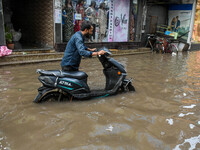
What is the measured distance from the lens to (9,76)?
5680 mm

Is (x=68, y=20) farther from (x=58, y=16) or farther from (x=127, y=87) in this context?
(x=127, y=87)

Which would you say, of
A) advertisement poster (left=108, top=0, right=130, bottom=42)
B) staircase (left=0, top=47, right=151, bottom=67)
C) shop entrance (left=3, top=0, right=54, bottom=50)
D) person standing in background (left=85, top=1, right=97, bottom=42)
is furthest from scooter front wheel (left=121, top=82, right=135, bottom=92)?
advertisement poster (left=108, top=0, right=130, bottom=42)

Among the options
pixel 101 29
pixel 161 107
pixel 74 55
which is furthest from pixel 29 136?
pixel 101 29

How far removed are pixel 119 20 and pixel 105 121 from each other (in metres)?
9.63

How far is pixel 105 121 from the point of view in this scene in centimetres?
322

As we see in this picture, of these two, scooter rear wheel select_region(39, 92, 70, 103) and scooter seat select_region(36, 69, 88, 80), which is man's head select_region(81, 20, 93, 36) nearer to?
scooter seat select_region(36, 69, 88, 80)

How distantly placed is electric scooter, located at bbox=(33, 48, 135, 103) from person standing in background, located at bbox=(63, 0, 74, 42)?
19.4 ft

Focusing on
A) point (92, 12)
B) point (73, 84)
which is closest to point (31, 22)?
point (92, 12)

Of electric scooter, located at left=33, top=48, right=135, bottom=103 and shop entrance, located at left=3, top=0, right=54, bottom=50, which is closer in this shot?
electric scooter, located at left=33, top=48, right=135, bottom=103

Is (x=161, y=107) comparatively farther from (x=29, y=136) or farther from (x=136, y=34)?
(x=136, y=34)

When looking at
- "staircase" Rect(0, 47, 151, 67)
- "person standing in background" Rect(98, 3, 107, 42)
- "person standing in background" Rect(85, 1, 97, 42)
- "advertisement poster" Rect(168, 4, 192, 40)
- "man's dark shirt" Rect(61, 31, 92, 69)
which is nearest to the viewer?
"man's dark shirt" Rect(61, 31, 92, 69)

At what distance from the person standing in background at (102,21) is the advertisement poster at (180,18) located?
6964 millimetres

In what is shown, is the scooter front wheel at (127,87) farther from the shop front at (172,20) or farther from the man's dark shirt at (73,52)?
the shop front at (172,20)

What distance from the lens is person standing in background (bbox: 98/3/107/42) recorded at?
35.3 ft
